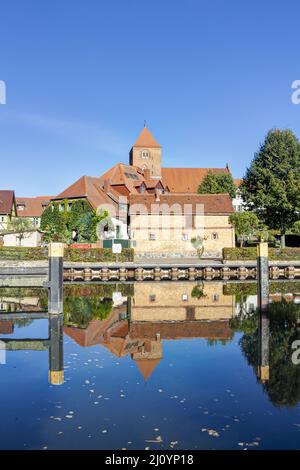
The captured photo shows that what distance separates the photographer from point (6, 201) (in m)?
68.2

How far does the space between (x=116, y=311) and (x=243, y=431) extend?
11.6 meters

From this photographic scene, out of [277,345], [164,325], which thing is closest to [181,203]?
[164,325]

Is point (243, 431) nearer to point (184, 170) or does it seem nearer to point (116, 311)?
point (116, 311)

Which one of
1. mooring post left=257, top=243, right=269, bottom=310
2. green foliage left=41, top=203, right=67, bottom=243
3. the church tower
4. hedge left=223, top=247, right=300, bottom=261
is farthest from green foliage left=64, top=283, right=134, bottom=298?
the church tower

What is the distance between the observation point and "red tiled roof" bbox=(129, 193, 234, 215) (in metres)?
46.6

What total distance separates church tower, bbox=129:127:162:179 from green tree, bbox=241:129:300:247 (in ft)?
102

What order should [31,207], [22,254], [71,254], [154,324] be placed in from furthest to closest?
[31,207] < [71,254] < [22,254] < [154,324]

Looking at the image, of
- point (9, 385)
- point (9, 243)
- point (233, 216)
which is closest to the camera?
point (9, 385)

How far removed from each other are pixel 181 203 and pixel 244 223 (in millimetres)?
6994

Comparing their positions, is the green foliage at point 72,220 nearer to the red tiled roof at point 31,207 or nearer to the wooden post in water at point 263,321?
the red tiled roof at point 31,207

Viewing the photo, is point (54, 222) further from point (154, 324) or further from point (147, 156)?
point (154, 324)

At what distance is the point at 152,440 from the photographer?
6.28 metres
